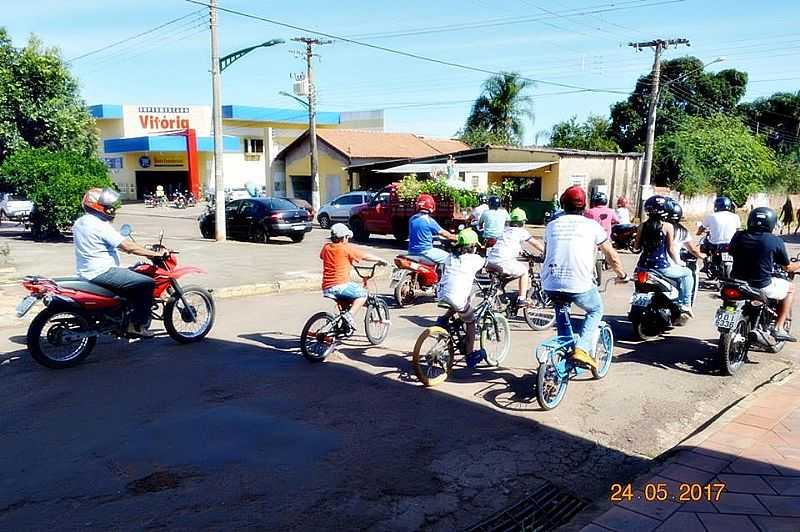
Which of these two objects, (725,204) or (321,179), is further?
(321,179)

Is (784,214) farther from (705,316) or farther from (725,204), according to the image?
(705,316)

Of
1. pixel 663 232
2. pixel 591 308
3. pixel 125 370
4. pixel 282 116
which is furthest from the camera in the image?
pixel 282 116

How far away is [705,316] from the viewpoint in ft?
32.0

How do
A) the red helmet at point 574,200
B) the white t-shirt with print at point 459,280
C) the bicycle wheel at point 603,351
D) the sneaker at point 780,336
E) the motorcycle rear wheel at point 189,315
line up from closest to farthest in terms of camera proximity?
the red helmet at point 574,200, the white t-shirt with print at point 459,280, the bicycle wheel at point 603,351, the sneaker at point 780,336, the motorcycle rear wheel at point 189,315

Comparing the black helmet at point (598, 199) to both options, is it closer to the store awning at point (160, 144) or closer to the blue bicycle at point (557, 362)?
the blue bicycle at point (557, 362)

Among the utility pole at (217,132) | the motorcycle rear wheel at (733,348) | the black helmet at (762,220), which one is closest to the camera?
the motorcycle rear wheel at (733,348)

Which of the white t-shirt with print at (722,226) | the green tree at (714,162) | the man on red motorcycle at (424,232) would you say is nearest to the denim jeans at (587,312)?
the man on red motorcycle at (424,232)

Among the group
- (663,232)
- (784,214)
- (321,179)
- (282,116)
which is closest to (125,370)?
(663,232)

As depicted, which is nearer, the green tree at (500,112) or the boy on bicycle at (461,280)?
the boy on bicycle at (461,280)

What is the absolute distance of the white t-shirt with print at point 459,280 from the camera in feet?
20.5

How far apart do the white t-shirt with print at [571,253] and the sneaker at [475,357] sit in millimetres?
1218

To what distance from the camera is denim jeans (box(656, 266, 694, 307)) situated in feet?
25.5

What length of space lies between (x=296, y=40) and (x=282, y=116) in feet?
75.3

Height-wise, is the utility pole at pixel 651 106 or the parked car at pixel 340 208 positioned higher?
the utility pole at pixel 651 106
